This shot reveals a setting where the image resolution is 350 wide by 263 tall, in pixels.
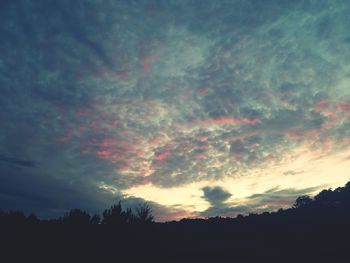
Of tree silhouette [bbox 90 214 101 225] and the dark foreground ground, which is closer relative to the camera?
the dark foreground ground

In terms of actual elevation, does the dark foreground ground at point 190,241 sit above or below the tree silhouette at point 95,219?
below

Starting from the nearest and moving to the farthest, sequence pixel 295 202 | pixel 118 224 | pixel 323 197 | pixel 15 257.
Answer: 1. pixel 15 257
2. pixel 118 224
3. pixel 323 197
4. pixel 295 202

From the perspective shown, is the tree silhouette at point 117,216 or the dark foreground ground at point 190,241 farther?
the tree silhouette at point 117,216

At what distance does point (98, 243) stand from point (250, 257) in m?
13.9

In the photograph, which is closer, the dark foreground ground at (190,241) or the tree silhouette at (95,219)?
the dark foreground ground at (190,241)

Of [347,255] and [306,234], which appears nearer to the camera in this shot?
[347,255]

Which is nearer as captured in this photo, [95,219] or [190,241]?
[190,241]

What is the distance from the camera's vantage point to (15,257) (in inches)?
860

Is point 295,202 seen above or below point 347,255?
above

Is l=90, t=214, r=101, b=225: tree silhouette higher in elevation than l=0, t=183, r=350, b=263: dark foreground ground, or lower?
higher

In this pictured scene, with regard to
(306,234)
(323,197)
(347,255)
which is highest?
(323,197)

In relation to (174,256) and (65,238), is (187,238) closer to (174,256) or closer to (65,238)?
(174,256)

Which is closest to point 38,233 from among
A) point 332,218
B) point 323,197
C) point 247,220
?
point 247,220

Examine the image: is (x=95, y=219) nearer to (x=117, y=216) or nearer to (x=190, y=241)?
(x=117, y=216)
